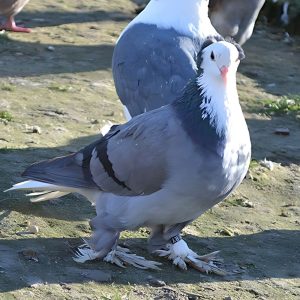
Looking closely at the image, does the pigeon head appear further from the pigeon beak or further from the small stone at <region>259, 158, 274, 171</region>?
the small stone at <region>259, 158, 274, 171</region>

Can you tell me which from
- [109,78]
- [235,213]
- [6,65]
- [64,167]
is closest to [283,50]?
[109,78]

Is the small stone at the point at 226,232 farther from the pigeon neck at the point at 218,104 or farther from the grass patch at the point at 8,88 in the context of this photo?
the grass patch at the point at 8,88

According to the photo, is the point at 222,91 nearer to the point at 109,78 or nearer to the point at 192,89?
the point at 192,89

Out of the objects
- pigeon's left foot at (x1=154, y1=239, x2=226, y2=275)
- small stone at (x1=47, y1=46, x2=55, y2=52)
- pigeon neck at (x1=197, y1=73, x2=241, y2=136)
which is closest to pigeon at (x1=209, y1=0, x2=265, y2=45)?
small stone at (x1=47, y1=46, x2=55, y2=52)

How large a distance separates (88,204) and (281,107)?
9.62 feet

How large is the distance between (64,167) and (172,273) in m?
0.75

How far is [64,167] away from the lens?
414 centimetres

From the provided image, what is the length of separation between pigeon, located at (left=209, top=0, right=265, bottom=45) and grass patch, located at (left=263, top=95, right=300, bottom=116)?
733mm

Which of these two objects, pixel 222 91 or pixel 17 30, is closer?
pixel 222 91

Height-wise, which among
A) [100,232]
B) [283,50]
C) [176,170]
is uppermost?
[176,170]

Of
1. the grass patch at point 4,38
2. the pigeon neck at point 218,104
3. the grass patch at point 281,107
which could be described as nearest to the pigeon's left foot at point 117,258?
the pigeon neck at point 218,104

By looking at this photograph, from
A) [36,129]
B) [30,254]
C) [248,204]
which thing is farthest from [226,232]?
[36,129]

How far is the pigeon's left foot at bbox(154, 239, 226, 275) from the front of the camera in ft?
13.6

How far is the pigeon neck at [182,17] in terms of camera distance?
4.89 m
